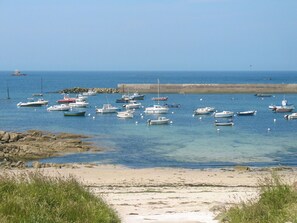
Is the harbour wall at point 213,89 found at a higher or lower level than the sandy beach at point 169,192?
lower

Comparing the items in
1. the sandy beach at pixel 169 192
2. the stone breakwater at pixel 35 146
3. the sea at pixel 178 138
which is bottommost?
the sea at pixel 178 138

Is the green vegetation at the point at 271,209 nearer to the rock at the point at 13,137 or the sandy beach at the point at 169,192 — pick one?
the sandy beach at the point at 169,192

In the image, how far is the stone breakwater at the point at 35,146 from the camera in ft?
108

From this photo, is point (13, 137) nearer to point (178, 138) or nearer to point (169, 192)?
point (178, 138)

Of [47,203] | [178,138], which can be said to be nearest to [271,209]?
[47,203]

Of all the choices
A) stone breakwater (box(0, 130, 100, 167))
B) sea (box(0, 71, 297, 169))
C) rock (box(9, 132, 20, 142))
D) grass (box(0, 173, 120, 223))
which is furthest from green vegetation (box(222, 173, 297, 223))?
rock (box(9, 132, 20, 142))

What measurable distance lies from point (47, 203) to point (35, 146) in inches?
1141

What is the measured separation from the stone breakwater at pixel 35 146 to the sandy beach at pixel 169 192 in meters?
4.90

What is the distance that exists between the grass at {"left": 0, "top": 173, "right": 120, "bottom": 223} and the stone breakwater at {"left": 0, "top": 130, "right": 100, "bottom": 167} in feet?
63.0

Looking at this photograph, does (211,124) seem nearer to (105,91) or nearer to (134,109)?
(134,109)

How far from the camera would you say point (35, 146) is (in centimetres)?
3744

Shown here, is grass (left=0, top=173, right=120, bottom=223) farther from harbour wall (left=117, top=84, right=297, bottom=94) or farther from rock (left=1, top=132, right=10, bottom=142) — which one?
harbour wall (left=117, top=84, right=297, bottom=94)

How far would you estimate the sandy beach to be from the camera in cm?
1120

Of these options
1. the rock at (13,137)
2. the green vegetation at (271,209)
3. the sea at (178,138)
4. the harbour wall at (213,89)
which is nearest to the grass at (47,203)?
the green vegetation at (271,209)
